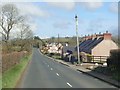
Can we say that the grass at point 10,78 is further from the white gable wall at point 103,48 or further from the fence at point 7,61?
the white gable wall at point 103,48

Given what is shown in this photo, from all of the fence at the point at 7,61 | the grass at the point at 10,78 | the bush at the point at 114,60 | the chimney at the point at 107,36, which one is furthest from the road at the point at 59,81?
the chimney at the point at 107,36

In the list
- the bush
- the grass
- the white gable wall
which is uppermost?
the white gable wall

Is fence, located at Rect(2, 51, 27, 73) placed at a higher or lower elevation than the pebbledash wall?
lower

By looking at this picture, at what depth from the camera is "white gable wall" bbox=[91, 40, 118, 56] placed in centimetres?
6900

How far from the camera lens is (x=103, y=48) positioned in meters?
70.1

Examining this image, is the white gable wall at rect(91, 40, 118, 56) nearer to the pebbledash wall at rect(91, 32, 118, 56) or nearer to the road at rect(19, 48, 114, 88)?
the pebbledash wall at rect(91, 32, 118, 56)

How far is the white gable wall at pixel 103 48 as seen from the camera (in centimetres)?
6900

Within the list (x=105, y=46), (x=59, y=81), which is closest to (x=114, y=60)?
(x=59, y=81)

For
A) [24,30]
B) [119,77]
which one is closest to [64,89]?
[119,77]

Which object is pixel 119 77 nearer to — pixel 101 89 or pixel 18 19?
pixel 101 89

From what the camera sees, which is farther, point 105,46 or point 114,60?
point 105,46

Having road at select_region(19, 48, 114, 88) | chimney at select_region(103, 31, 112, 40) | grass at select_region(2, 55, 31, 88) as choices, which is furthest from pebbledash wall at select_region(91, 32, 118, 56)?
grass at select_region(2, 55, 31, 88)

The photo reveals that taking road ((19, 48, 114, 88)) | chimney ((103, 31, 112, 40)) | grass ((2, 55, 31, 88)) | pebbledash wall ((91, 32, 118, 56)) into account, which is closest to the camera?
grass ((2, 55, 31, 88))

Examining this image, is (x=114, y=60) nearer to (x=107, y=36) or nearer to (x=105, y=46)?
(x=107, y=36)
